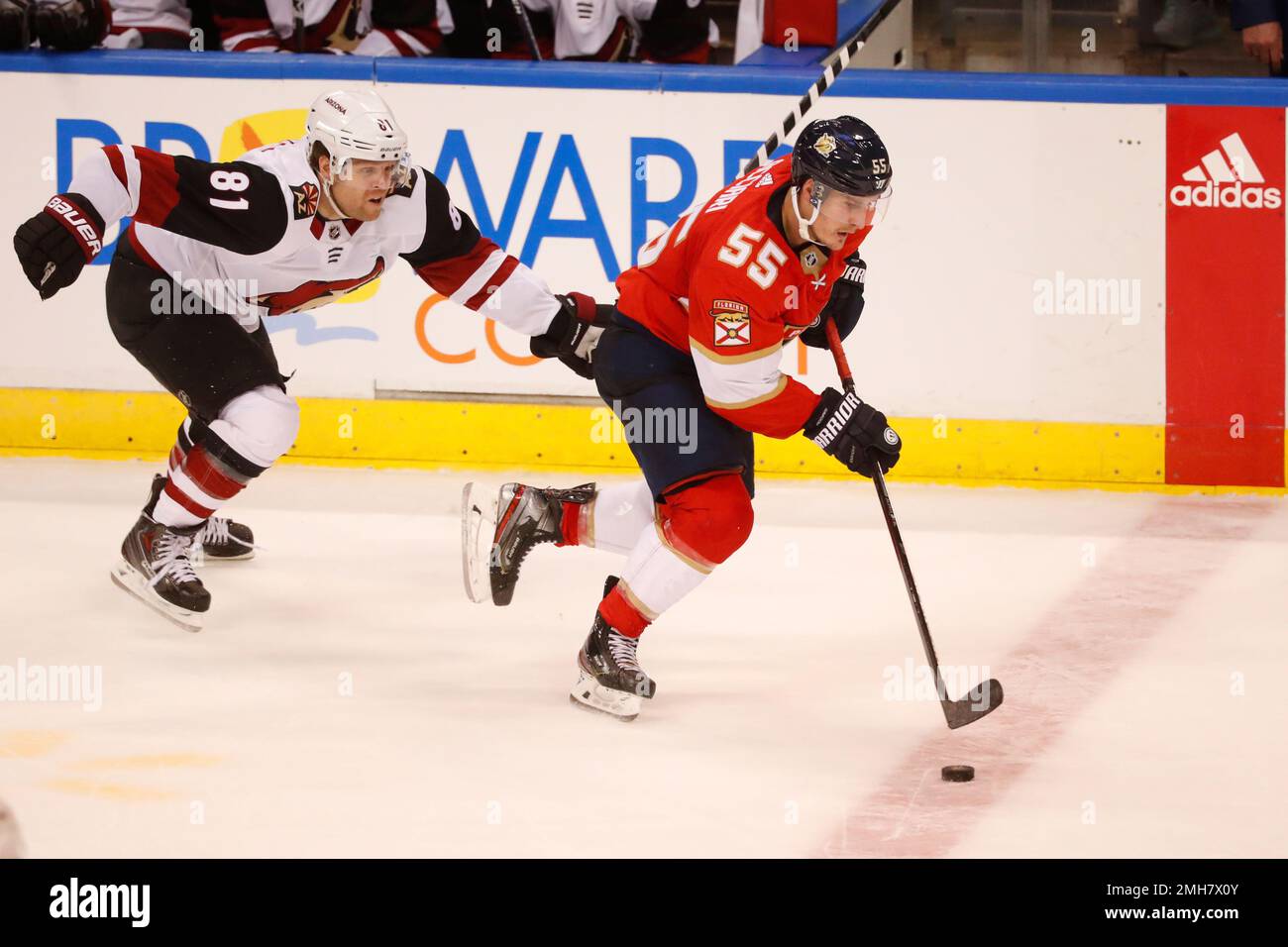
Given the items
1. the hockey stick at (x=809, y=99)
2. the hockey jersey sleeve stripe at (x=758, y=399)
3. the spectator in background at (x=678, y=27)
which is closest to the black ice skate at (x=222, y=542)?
the hockey stick at (x=809, y=99)

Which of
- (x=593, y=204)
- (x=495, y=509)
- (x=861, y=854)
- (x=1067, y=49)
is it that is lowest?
(x=861, y=854)

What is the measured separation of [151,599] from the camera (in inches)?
171

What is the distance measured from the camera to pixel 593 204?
5.71m

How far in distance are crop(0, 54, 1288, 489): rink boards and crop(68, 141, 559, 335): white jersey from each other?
1.34 meters

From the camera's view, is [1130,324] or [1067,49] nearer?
[1130,324]

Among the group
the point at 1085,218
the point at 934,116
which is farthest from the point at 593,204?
the point at 1085,218

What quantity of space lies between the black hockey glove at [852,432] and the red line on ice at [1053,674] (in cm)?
58

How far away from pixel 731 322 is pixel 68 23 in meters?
3.17

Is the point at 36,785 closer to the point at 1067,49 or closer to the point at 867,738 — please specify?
the point at 867,738

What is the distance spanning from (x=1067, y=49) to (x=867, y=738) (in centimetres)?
379

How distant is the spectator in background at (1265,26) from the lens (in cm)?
584
